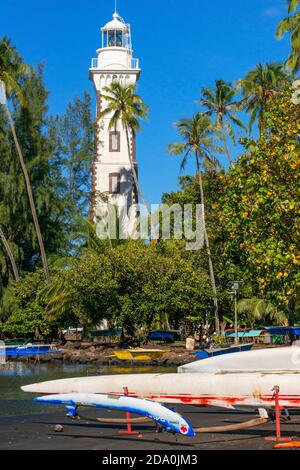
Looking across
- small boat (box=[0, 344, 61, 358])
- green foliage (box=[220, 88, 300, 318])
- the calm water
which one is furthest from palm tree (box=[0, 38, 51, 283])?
green foliage (box=[220, 88, 300, 318])

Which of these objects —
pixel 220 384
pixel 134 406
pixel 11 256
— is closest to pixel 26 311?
pixel 11 256

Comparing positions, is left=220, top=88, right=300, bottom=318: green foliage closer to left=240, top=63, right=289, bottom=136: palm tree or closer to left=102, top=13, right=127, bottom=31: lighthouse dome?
left=240, top=63, right=289, bottom=136: palm tree

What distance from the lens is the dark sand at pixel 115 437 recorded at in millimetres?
12906

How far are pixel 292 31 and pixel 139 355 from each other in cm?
2232

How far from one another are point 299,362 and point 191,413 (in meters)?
3.27

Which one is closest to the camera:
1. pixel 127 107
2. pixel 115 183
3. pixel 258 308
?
pixel 258 308

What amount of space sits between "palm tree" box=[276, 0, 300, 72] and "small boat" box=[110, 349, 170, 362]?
20828mm

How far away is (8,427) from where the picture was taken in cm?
1577

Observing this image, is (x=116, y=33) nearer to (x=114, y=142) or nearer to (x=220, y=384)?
(x=114, y=142)

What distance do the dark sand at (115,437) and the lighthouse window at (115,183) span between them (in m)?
58.4

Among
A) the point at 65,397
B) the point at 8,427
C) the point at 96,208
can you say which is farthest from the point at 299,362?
the point at 96,208

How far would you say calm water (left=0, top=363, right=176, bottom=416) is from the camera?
79.3 ft

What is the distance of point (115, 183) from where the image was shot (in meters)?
75.4

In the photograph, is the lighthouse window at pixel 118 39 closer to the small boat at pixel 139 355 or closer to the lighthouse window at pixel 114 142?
the lighthouse window at pixel 114 142
